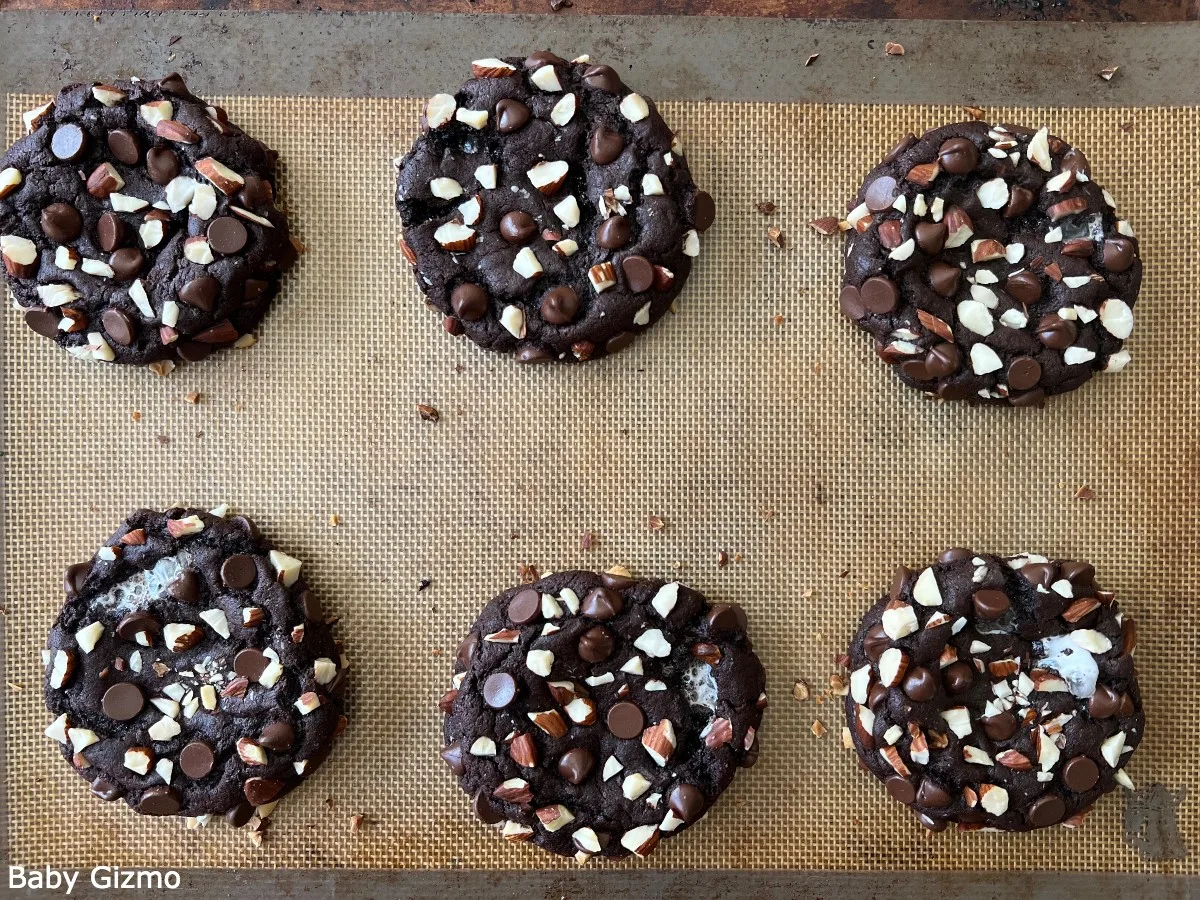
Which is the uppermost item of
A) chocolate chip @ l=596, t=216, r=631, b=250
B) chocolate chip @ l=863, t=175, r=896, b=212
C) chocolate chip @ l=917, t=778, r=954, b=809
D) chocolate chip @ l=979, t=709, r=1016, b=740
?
chocolate chip @ l=863, t=175, r=896, b=212

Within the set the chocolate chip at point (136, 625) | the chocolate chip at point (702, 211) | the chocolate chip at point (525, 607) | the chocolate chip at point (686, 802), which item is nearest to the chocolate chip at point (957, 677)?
the chocolate chip at point (686, 802)

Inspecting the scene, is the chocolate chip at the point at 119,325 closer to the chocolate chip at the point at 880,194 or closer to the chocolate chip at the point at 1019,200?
the chocolate chip at the point at 880,194

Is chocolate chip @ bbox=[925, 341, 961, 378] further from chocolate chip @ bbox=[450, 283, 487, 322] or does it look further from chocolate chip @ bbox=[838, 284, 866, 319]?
chocolate chip @ bbox=[450, 283, 487, 322]

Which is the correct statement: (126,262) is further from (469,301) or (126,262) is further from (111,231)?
(469,301)

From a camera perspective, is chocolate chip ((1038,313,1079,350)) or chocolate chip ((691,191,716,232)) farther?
chocolate chip ((691,191,716,232))

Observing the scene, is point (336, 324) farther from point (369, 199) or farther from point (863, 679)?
point (863, 679)

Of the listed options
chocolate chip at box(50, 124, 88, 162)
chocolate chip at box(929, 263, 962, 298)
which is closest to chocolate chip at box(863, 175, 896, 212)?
chocolate chip at box(929, 263, 962, 298)

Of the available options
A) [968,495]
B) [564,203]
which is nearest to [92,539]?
[564,203]
